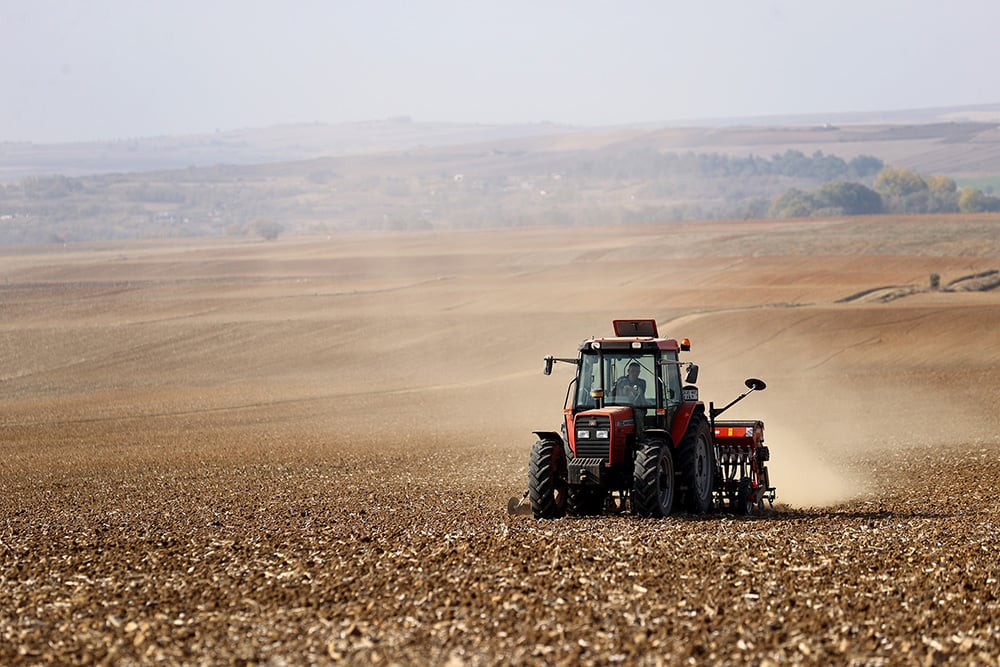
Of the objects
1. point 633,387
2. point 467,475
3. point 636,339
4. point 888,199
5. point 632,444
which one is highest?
point 636,339

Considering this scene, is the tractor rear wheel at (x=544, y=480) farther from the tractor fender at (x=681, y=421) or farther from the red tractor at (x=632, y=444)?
the tractor fender at (x=681, y=421)

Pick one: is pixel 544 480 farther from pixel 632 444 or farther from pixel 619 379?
pixel 619 379

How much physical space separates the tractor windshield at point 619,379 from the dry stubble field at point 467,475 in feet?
5.63

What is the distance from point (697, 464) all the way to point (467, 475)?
764cm

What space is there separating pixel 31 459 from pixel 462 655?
21.5m

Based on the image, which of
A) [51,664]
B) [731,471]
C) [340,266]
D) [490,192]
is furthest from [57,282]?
[490,192]

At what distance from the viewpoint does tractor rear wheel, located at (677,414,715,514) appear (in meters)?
15.9

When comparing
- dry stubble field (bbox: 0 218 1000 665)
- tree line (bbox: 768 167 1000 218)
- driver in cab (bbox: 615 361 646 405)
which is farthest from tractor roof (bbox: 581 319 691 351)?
tree line (bbox: 768 167 1000 218)

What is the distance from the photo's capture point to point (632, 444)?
15.7m

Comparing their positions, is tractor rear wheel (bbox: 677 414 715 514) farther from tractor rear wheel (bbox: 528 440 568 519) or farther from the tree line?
the tree line

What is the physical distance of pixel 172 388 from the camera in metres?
43.6

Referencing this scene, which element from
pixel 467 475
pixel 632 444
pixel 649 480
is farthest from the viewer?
pixel 467 475

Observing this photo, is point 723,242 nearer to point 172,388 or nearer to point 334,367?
point 334,367

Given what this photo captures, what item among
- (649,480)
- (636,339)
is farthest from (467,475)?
(649,480)
